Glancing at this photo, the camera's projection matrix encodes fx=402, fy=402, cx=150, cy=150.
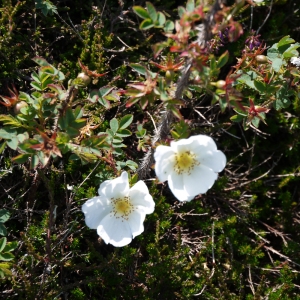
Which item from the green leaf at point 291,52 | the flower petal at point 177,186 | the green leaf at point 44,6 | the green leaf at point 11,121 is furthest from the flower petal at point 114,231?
the green leaf at point 44,6

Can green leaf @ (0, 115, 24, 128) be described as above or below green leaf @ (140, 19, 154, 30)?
below

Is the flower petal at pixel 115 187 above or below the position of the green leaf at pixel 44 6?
below

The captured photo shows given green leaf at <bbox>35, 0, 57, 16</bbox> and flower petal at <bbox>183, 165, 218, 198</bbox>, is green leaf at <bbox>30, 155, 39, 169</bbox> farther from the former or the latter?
green leaf at <bbox>35, 0, 57, 16</bbox>

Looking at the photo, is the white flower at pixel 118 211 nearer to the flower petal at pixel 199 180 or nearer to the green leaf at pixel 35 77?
the flower petal at pixel 199 180

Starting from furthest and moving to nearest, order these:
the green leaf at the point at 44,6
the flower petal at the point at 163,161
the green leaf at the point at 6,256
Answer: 1. the green leaf at the point at 44,6
2. the green leaf at the point at 6,256
3. the flower petal at the point at 163,161

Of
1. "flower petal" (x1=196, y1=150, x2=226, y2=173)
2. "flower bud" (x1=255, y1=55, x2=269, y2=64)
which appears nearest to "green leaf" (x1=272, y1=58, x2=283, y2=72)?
"flower bud" (x1=255, y1=55, x2=269, y2=64)

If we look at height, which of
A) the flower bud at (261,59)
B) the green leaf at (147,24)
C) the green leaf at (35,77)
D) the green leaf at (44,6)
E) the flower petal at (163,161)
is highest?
the green leaf at (147,24)

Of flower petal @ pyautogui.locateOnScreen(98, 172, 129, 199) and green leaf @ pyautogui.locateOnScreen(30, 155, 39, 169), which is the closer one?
green leaf @ pyautogui.locateOnScreen(30, 155, 39, 169)
